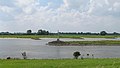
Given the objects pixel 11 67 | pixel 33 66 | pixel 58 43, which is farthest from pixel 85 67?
pixel 58 43

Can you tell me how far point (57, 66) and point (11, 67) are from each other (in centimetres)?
330

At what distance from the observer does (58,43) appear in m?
120

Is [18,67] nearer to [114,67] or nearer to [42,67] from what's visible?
[42,67]

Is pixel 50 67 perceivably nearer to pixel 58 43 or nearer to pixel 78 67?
pixel 78 67

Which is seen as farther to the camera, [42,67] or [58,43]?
[58,43]

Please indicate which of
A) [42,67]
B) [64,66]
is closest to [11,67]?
[42,67]

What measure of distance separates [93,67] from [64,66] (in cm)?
217

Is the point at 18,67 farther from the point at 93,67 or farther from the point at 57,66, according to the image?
the point at 93,67

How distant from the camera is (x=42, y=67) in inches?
772

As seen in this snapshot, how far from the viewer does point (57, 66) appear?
1981 centimetres

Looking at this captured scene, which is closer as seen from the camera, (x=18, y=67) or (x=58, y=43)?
(x=18, y=67)

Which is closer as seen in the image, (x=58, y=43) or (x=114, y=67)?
(x=114, y=67)

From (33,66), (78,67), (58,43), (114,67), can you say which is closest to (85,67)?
(78,67)

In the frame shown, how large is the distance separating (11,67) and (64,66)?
3803mm
